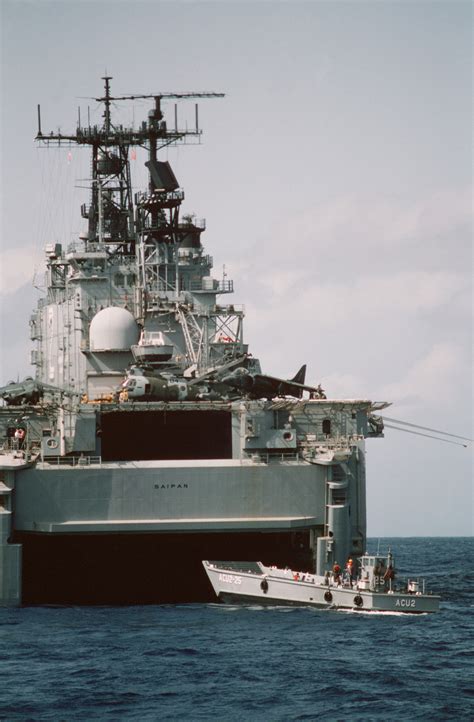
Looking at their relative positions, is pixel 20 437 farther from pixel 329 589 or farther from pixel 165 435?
pixel 329 589

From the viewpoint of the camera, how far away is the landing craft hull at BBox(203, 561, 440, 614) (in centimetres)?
4275

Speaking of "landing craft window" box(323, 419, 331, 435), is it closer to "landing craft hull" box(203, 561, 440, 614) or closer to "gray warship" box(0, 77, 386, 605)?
"gray warship" box(0, 77, 386, 605)

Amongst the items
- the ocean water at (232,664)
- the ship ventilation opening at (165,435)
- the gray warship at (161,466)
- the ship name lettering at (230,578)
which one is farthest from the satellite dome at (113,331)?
the ocean water at (232,664)

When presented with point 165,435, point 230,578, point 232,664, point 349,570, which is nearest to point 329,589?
point 349,570

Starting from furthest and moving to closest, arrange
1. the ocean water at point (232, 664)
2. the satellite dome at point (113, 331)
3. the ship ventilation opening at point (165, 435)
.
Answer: the satellite dome at point (113, 331) → the ship ventilation opening at point (165, 435) → the ocean water at point (232, 664)

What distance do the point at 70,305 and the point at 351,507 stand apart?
15494mm

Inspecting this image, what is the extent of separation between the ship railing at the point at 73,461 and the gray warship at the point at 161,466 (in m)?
0.07

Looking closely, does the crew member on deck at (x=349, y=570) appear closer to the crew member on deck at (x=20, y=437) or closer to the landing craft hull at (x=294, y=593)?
the landing craft hull at (x=294, y=593)

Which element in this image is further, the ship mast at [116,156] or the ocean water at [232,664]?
the ship mast at [116,156]

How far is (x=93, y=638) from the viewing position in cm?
3869

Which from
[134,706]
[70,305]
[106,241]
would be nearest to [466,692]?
[134,706]

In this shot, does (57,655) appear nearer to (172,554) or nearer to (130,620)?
(130,620)

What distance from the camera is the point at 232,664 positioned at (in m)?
34.5

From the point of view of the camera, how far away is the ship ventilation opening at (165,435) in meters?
47.8
